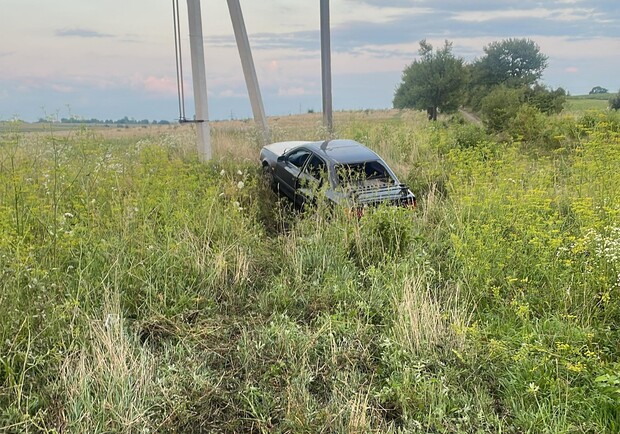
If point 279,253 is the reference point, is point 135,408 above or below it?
below

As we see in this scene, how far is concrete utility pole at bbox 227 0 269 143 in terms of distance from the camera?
11.3 metres

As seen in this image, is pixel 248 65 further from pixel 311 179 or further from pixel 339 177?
pixel 339 177

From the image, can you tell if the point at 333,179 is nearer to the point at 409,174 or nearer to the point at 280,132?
the point at 409,174

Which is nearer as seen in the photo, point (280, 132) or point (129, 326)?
point (129, 326)

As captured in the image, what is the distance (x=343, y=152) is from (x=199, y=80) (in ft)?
16.3

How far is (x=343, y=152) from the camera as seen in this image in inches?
289

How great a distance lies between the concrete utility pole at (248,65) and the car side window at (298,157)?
13.0 feet

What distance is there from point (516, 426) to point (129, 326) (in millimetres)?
3085

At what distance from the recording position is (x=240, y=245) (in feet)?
17.0

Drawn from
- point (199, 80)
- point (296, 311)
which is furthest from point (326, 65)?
point (296, 311)

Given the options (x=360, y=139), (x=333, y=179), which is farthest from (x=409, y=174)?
(x=360, y=139)

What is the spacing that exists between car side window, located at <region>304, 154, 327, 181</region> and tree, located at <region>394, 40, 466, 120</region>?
22.1m

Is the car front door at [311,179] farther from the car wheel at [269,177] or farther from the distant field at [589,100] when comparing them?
the distant field at [589,100]

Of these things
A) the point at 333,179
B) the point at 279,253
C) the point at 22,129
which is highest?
the point at 22,129
